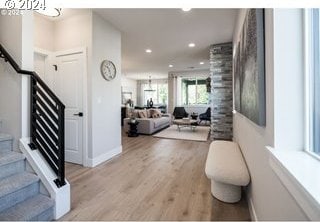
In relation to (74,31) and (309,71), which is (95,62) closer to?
(74,31)

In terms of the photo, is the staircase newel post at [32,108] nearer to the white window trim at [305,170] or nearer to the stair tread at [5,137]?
the stair tread at [5,137]

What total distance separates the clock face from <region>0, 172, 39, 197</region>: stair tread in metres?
2.21

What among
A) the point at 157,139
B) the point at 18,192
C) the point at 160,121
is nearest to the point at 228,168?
the point at 18,192

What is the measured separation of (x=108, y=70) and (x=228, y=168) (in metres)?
2.90

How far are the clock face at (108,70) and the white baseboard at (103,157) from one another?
1523mm

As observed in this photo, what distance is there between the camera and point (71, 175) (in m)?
2.96

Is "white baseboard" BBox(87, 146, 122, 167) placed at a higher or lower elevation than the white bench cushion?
lower

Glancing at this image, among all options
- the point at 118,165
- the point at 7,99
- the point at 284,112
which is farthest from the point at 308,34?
the point at 118,165

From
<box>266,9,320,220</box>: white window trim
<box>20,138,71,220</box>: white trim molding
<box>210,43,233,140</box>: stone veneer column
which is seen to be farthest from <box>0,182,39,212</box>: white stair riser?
<box>210,43,233,140</box>: stone veneer column

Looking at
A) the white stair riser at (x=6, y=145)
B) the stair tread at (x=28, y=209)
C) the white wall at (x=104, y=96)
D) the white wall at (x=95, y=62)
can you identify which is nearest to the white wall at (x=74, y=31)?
the white wall at (x=95, y=62)

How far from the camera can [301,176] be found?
768 millimetres

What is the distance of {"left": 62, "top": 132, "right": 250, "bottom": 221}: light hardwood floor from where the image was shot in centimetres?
193

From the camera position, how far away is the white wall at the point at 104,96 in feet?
11.1

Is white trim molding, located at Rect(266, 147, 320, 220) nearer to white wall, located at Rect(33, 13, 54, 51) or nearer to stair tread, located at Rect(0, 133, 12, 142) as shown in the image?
stair tread, located at Rect(0, 133, 12, 142)
